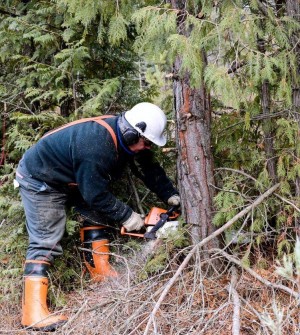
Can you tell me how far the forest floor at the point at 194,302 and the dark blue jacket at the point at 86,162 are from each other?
0.71m

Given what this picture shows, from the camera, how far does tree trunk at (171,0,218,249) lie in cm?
401

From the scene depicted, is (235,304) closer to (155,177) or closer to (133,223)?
(133,223)

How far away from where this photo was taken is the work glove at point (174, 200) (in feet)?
14.6

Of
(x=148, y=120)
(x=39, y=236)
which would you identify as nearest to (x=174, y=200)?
(x=148, y=120)

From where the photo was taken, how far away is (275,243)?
4.06 m

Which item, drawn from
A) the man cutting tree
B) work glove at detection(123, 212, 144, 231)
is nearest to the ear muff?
the man cutting tree

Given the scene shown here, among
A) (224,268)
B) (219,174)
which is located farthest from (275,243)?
(219,174)

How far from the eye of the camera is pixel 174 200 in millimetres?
4457

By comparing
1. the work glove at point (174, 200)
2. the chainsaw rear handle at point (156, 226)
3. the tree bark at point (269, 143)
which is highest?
the tree bark at point (269, 143)

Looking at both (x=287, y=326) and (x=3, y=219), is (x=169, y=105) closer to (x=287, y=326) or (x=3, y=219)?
(x=3, y=219)

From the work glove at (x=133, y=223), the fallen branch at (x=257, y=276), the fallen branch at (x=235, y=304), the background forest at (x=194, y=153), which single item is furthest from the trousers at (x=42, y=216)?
the fallen branch at (x=235, y=304)

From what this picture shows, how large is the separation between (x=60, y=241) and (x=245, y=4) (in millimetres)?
2776

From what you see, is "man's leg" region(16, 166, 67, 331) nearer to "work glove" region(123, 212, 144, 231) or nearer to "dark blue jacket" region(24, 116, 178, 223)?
"dark blue jacket" region(24, 116, 178, 223)

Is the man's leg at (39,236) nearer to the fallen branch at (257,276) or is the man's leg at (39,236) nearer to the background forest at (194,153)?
the background forest at (194,153)
